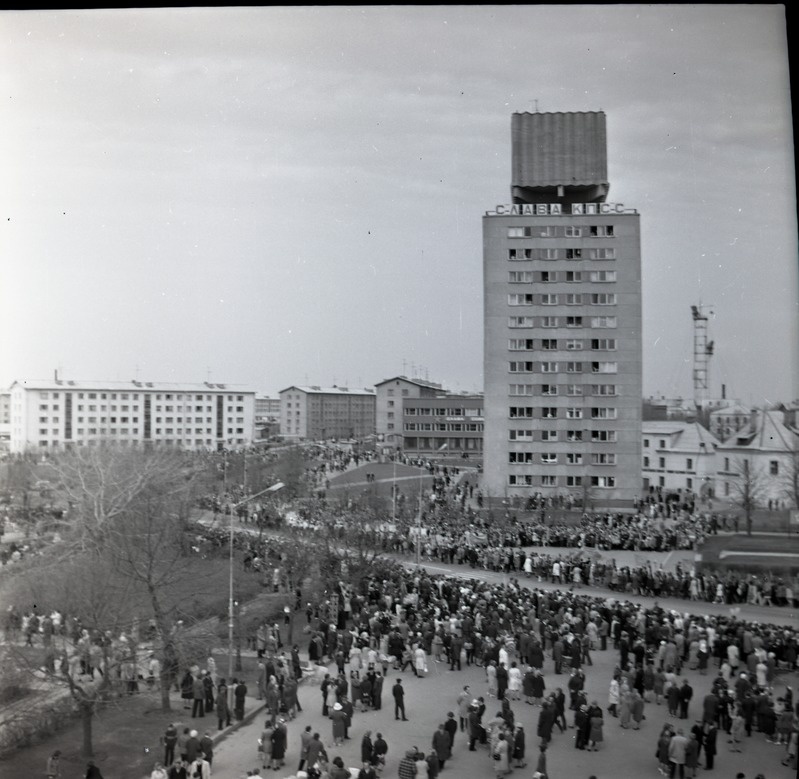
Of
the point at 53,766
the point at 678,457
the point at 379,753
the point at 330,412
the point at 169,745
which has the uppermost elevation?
the point at 330,412

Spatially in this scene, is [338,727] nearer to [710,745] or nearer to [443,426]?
[710,745]

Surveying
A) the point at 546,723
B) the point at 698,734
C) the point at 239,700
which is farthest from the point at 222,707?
the point at 698,734

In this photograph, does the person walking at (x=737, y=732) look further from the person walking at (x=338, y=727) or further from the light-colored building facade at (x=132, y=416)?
the light-colored building facade at (x=132, y=416)

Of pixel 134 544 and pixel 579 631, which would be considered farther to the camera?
pixel 134 544

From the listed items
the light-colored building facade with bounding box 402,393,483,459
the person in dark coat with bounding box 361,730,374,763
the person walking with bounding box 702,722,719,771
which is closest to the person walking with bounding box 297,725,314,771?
the person in dark coat with bounding box 361,730,374,763

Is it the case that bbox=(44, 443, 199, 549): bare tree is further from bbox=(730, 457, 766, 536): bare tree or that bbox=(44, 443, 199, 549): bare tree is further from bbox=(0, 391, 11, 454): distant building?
bbox=(730, 457, 766, 536): bare tree

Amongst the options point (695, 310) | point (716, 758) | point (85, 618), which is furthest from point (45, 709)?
point (695, 310)

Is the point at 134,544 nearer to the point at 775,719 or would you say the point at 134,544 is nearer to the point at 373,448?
the point at 373,448
